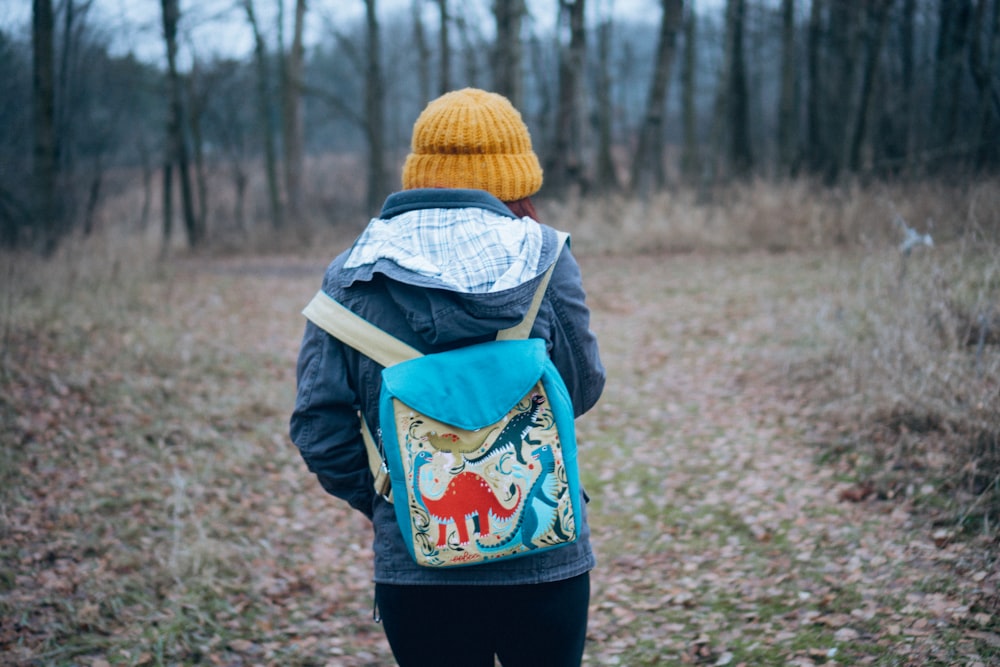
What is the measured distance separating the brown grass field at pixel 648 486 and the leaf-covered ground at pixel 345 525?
2 centimetres

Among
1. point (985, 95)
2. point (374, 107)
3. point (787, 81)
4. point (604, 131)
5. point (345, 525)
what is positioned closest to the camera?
point (345, 525)

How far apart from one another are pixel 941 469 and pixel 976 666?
1770mm

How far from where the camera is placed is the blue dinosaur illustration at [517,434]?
1640 millimetres

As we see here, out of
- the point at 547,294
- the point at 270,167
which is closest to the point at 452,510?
the point at 547,294

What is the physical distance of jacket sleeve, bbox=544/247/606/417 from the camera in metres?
1.77

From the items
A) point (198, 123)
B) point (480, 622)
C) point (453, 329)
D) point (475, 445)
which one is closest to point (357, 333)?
point (453, 329)

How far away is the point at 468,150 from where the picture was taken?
182cm

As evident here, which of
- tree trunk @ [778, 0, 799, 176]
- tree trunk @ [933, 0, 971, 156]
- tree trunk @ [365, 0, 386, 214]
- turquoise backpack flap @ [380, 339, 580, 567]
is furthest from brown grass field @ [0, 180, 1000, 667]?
tree trunk @ [365, 0, 386, 214]

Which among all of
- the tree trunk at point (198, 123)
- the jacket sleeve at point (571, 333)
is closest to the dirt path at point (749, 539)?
the jacket sleeve at point (571, 333)

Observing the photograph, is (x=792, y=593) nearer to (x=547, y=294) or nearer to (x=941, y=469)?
(x=941, y=469)

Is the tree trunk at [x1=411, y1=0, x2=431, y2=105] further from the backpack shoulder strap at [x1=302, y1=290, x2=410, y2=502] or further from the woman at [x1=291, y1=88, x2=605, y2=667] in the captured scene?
the backpack shoulder strap at [x1=302, y1=290, x2=410, y2=502]

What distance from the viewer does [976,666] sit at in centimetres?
304

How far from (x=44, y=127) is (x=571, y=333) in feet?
35.2

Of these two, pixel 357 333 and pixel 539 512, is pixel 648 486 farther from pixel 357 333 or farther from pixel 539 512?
pixel 357 333
